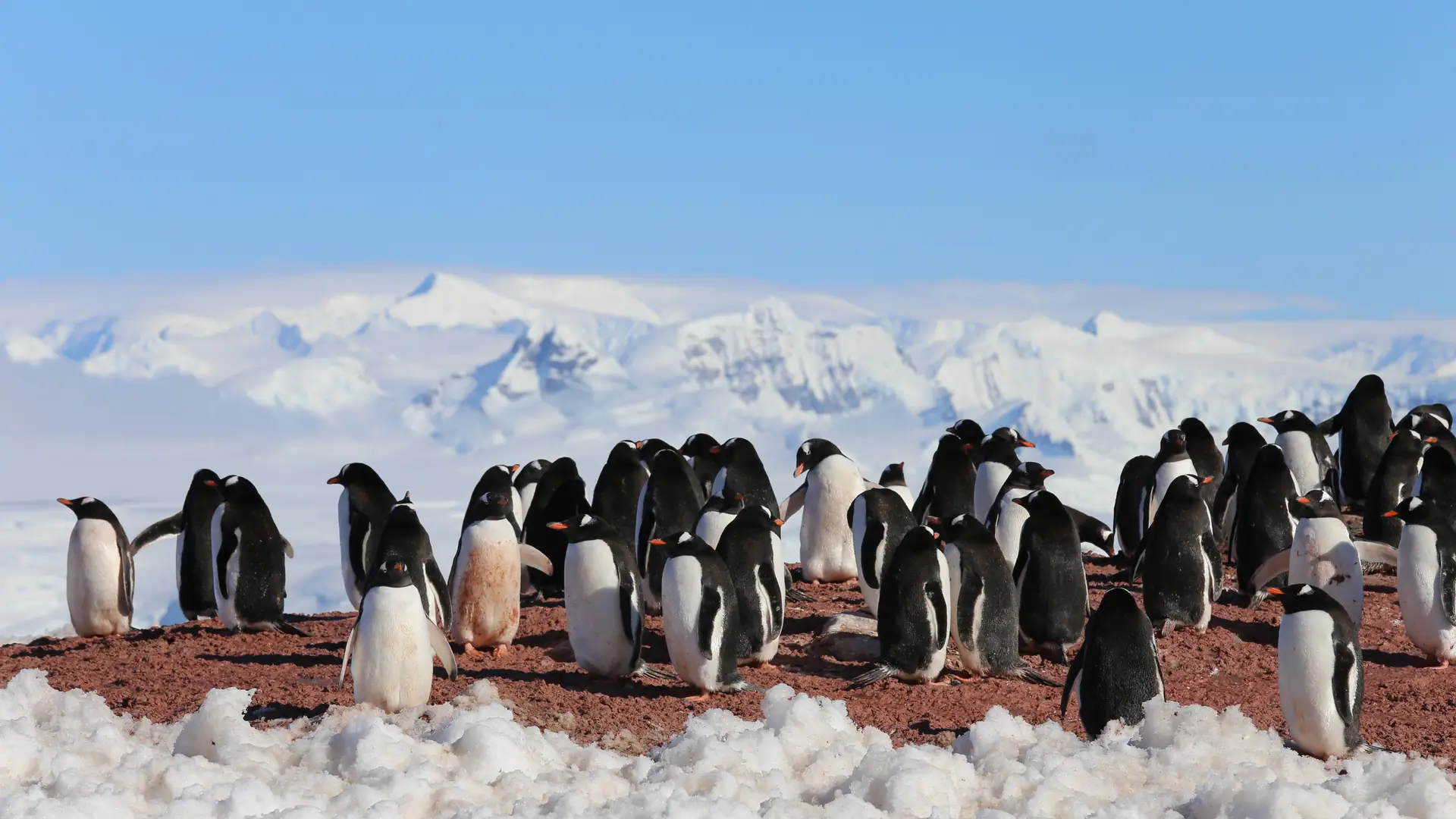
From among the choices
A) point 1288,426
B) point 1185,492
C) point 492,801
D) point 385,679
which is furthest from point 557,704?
point 1288,426

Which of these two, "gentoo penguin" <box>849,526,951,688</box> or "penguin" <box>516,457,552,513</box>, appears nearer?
"gentoo penguin" <box>849,526,951,688</box>

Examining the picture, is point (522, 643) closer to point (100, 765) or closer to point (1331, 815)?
point (100, 765)

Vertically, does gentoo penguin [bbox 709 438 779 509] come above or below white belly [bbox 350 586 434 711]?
above

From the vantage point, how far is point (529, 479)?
1296 centimetres

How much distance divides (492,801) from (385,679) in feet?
6.77

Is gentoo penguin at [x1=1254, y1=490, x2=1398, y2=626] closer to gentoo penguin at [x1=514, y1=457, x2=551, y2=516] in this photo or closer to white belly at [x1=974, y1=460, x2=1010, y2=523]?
white belly at [x1=974, y1=460, x2=1010, y2=523]

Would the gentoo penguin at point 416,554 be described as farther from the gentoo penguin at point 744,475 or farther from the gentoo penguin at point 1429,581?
the gentoo penguin at point 1429,581

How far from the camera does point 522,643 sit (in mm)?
9586

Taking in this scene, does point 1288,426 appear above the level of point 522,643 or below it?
above

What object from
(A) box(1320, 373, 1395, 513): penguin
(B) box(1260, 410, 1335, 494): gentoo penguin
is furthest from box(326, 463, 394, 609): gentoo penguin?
(A) box(1320, 373, 1395, 513): penguin

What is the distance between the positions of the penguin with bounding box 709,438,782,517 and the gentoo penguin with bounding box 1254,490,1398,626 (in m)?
3.64

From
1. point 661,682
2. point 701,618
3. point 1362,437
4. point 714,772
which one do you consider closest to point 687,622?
point 701,618

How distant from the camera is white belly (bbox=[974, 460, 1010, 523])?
12.2m

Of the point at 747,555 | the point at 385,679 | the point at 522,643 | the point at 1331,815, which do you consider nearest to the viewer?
the point at 1331,815
